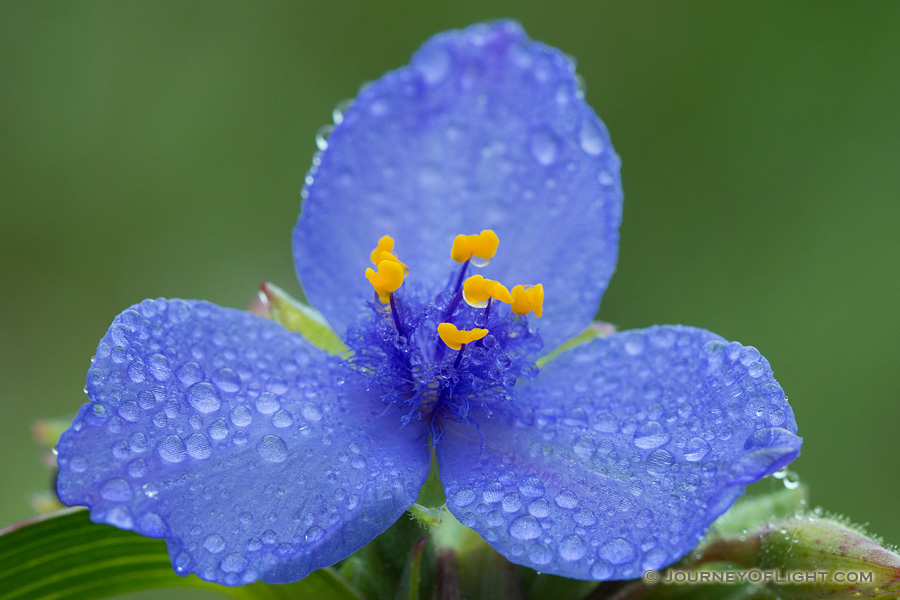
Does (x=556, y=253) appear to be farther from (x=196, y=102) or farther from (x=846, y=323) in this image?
(x=196, y=102)

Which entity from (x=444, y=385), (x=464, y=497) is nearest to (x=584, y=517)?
(x=464, y=497)

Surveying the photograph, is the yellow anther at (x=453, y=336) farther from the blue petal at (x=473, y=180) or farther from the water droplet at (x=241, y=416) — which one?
the water droplet at (x=241, y=416)

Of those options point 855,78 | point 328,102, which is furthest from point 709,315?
point 328,102

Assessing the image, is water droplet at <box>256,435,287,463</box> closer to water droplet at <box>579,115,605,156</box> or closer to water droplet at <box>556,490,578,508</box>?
water droplet at <box>556,490,578,508</box>

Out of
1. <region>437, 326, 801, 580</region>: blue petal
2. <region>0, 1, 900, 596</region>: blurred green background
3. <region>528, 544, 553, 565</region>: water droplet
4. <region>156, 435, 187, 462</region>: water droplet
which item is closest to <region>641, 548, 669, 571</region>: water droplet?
<region>437, 326, 801, 580</region>: blue petal

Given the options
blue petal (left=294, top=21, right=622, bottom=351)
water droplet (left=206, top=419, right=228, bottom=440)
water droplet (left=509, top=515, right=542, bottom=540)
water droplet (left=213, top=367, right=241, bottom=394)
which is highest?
blue petal (left=294, top=21, right=622, bottom=351)

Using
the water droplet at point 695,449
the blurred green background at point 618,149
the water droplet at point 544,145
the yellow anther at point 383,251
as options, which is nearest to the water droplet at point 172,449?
the yellow anther at point 383,251
